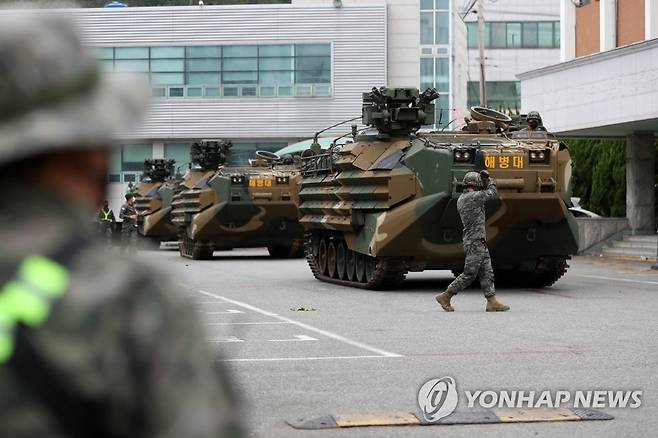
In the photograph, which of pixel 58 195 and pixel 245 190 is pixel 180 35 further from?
pixel 58 195

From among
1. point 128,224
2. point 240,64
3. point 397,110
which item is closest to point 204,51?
point 240,64

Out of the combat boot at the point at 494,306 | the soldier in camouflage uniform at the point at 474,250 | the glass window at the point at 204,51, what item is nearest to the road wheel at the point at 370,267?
the soldier in camouflage uniform at the point at 474,250

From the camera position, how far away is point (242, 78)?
2645 inches

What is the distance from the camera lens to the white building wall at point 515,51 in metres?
91.6

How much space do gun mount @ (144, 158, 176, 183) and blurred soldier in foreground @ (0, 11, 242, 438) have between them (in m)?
52.1

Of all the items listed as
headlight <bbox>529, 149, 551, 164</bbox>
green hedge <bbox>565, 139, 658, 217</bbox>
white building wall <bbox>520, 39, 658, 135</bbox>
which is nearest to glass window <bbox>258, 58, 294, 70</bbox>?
green hedge <bbox>565, 139, 658, 217</bbox>

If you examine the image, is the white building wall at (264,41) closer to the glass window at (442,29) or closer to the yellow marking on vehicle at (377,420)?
the glass window at (442,29)

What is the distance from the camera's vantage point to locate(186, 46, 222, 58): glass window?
67312 millimetres

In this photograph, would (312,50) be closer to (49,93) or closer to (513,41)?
(513,41)

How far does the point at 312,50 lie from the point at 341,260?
4218 centimetres

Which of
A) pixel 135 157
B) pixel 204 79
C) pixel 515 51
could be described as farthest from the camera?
pixel 515 51

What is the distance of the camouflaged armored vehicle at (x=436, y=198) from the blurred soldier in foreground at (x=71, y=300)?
20475mm

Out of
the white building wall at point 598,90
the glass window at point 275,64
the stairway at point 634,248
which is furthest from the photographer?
the glass window at point 275,64

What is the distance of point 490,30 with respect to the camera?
301ft
